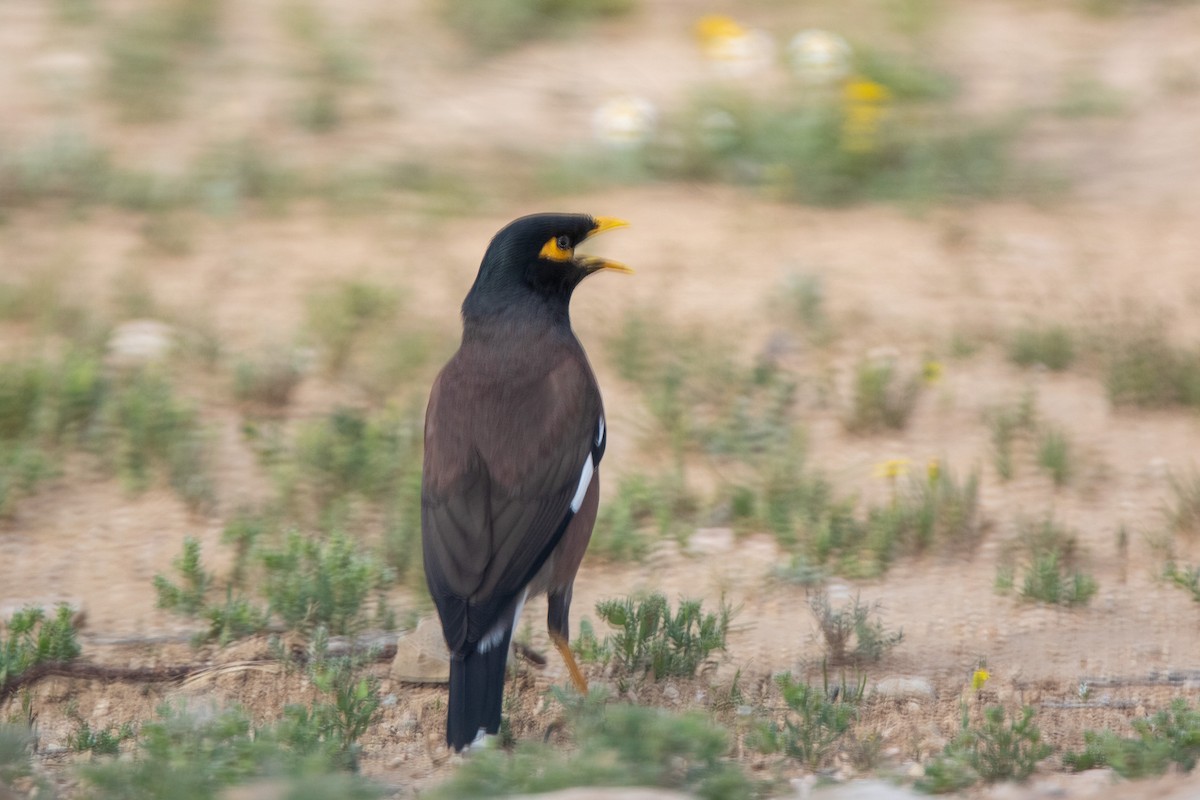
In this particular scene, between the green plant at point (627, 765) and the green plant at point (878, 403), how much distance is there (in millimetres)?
3250

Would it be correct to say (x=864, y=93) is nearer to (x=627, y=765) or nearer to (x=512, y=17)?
(x=512, y=17)

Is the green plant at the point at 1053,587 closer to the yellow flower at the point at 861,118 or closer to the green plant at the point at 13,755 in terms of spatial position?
the green plant at the point at 13,755

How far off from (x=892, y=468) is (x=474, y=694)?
2430mm

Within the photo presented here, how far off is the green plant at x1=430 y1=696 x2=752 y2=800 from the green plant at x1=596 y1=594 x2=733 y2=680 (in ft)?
3.39

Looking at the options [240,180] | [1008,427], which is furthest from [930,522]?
[240,180]

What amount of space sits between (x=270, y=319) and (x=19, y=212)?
2.04 m

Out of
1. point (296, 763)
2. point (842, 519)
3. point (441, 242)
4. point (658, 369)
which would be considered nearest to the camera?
point (296, 763)

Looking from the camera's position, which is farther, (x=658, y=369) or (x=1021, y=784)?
(x=658, y=369)

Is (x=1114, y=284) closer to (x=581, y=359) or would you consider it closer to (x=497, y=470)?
(x=581, y=359)

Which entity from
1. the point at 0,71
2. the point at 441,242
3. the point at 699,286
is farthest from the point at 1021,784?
the point at 0,71

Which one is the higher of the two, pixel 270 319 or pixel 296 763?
pixel 270 319

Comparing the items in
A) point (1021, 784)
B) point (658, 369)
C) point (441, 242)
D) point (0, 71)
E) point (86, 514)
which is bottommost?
point (1021, 784)

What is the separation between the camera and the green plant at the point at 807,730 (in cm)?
408

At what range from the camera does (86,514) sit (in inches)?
241
